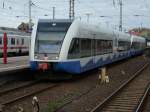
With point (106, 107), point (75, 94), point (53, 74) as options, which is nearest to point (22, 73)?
point (53, 74)

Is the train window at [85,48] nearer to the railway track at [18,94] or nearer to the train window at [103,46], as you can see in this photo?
the train window at [103,46]

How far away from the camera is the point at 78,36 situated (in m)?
20.8

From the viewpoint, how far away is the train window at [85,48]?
2157 cm

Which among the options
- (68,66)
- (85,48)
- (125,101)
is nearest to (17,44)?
(85,48)

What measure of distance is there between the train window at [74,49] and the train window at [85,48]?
0.64 meters

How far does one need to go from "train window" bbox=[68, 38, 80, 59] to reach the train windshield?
56cm

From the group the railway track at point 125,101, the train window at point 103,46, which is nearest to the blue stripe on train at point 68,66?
the railway track at point 125,101

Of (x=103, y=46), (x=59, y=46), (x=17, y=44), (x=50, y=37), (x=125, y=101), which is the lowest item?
(x=125, y=101)

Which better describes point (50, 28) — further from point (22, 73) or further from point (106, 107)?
point (106, 107)

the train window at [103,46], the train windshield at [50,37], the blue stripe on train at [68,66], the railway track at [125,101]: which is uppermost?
the train windshield at [50,37]

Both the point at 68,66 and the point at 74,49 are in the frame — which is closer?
the point at 68,66

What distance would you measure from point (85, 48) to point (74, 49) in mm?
2002

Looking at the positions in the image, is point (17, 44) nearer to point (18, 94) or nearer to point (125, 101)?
point (18, 94)

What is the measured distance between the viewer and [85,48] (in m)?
22.2
